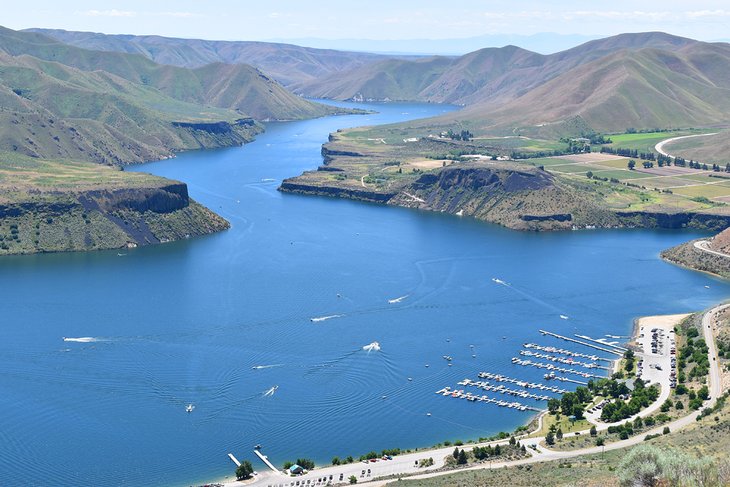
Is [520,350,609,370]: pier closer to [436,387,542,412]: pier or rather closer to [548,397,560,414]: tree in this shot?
[548,397,560,414]: tree

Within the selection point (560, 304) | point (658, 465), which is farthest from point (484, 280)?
point (658, 465)

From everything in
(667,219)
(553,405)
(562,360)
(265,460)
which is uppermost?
(667,219)

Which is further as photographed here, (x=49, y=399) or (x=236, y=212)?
(x=236, y=212)

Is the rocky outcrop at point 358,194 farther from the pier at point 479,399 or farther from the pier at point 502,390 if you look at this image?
the pier at point 479,399

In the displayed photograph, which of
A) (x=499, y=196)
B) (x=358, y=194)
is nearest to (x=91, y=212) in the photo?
(x=358, y=194)

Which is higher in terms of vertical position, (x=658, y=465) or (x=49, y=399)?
(x=658, y=465)

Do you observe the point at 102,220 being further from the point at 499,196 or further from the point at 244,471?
the point at 244,471

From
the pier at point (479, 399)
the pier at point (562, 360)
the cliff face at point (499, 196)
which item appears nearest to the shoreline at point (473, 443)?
the pier at point (479, 399)

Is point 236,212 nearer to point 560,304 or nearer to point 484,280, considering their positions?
point 484,280
